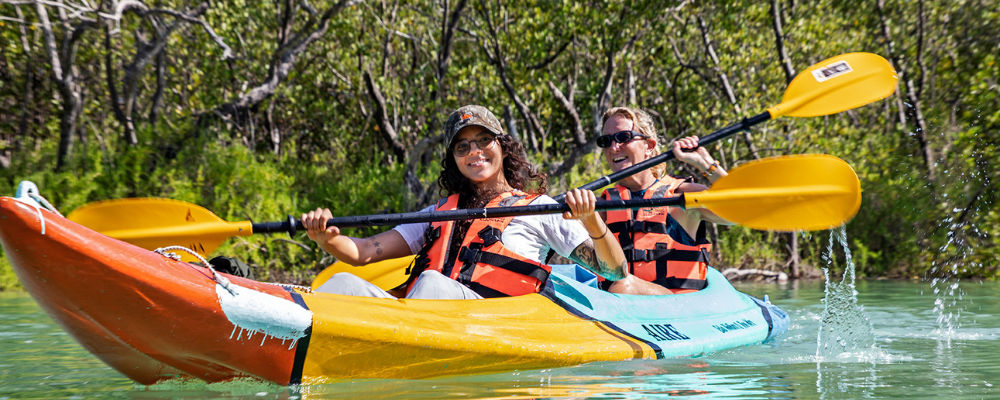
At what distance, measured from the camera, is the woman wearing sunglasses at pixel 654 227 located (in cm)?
374

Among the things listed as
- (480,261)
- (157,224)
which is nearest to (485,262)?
(480,261)

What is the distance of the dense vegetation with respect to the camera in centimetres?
746

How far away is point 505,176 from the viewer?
10.2 feet

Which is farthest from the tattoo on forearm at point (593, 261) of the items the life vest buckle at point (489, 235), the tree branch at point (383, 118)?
the tree branch at point (383, 118)

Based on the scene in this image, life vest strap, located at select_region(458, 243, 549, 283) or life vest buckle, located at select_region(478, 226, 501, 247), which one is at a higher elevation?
life vest buckle, located at select_region(478, 226, 501, 247)

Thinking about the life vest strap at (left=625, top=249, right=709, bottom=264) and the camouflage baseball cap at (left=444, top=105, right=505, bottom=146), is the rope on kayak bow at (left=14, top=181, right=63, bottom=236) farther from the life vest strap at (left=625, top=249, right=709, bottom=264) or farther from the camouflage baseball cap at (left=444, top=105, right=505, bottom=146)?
the life vest strap at (left=625, top=249, right=709, bottom=264)

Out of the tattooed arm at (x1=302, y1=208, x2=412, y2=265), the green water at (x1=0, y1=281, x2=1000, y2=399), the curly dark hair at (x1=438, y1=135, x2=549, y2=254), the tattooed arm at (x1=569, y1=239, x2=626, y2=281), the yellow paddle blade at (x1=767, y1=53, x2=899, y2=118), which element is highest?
the yellow paddle blade at (x1=767, y1=53, x2=899, y2=118)

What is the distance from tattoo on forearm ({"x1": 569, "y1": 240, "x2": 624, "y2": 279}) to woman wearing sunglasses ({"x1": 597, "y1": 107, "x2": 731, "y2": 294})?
81 centimetres

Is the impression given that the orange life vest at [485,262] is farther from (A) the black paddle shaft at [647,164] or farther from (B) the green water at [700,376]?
(A) the black paddle shaft at [647,164]

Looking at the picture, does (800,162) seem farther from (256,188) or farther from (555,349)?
(256,188)

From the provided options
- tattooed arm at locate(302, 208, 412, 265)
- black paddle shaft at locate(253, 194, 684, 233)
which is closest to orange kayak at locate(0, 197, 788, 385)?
black paddle shaft at locate(253, 194, 684, 233)

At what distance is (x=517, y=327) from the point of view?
265 centimetres

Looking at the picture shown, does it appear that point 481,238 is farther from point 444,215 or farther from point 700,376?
point 700,376

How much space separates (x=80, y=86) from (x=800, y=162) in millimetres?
8217
